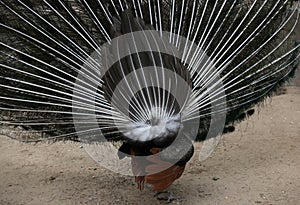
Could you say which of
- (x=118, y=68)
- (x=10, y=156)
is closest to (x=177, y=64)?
(x=118, y=68)

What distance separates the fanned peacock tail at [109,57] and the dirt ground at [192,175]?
2.29 ft

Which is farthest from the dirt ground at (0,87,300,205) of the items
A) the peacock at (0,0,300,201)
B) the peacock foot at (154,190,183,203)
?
the peacock at (0,0,300,201)

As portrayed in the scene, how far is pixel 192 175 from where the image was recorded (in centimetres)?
436

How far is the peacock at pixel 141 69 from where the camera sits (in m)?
3.15

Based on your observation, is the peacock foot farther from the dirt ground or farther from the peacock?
the peacock

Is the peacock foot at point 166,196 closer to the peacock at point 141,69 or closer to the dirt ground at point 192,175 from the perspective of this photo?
the dirt ground at point 192,175

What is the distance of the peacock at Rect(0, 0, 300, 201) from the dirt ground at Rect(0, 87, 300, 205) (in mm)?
591

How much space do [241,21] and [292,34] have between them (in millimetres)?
484

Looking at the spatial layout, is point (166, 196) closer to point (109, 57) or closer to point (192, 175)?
point (192, 175)

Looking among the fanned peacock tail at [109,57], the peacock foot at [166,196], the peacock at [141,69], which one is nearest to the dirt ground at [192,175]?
the peacock foot at [166,196]

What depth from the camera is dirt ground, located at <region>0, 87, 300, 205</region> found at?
159 inches

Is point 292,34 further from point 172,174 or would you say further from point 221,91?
point 172,174

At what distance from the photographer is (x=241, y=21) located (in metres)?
3.75

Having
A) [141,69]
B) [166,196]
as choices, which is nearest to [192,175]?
[166,196]
